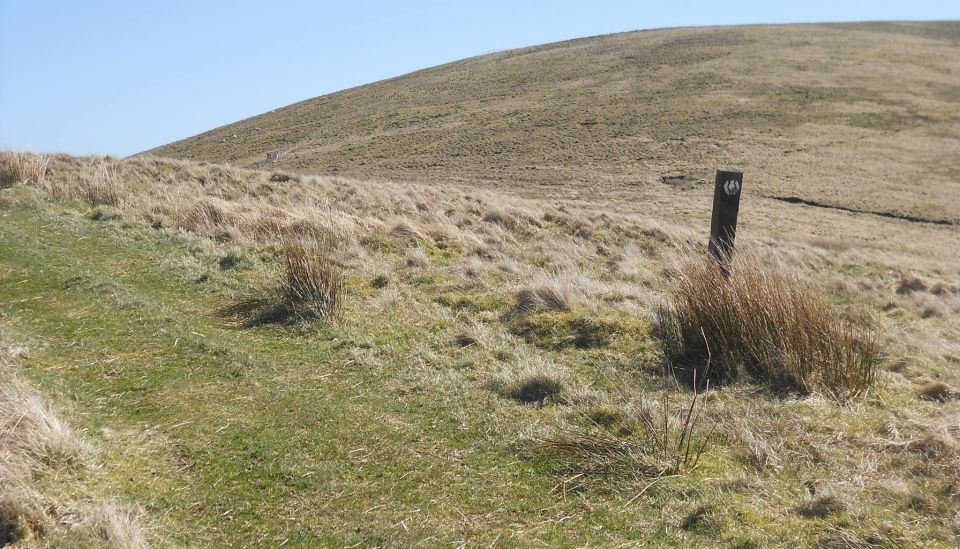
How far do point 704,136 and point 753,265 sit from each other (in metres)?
45.5

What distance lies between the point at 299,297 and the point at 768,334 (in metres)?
4.34

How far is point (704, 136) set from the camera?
49.0 metres

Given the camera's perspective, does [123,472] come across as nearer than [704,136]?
Yes

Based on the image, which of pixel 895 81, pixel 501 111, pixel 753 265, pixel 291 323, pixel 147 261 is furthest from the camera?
pixel 895 81

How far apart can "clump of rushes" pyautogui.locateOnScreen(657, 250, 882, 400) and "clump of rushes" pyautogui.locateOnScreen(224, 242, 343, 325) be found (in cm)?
327

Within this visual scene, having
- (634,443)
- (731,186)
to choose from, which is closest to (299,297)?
(634,443)

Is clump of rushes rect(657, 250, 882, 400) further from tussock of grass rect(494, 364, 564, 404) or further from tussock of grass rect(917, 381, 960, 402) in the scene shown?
tussock of grass rect(494, 364, 564, 404)

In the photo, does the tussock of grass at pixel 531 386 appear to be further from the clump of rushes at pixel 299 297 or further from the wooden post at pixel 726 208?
the wooden post at pixel 726 208

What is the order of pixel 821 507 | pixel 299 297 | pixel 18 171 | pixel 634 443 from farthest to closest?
1. pixel 18 171
2. pixel 299 297
3. pixel 634 443
4. pixel 821 507

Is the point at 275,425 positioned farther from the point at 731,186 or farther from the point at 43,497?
the point at 731,186

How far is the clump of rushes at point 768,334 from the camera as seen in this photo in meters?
5.76

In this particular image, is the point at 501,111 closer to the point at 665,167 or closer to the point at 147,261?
the point at 665,167

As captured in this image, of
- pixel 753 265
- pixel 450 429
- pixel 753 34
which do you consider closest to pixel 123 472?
pixel 450 429

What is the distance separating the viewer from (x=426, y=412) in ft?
17.0
